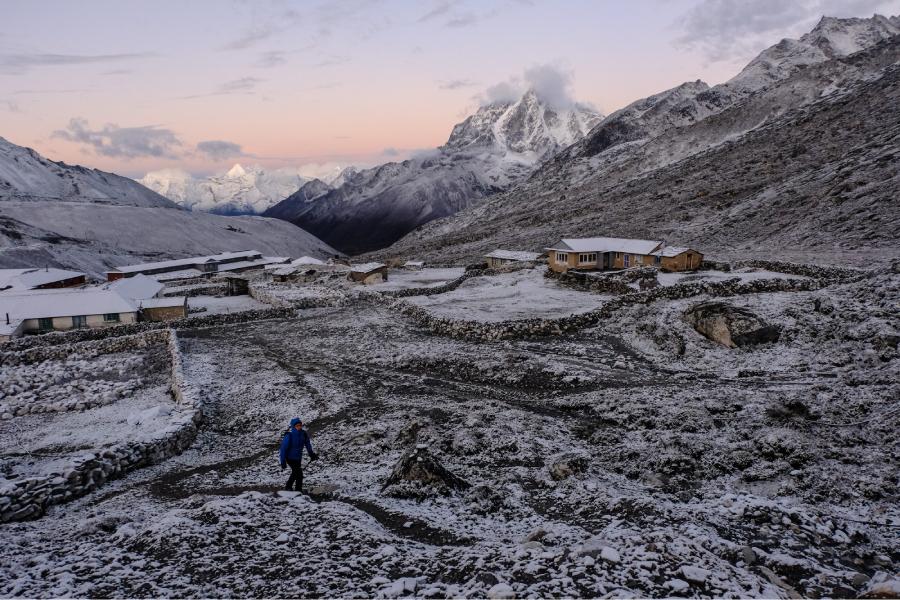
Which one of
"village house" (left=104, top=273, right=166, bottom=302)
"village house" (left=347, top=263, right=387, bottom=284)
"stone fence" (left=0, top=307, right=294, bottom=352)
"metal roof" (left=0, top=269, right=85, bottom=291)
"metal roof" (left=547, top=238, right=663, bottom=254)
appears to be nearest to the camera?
"stone fence" (left=0, top=307, right=294, bottom=352)

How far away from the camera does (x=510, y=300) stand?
45469mm

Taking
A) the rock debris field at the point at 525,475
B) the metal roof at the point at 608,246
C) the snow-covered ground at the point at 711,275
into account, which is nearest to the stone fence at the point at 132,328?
the rock debris field at the point at 525,475

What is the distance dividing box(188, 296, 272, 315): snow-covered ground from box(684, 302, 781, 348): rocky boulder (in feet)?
149

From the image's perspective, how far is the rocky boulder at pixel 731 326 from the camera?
25.4 meters

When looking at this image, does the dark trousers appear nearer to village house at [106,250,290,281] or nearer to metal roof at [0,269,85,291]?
metal roof at [0,269,85,291]

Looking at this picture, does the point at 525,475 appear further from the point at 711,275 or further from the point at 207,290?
the point at 207,290

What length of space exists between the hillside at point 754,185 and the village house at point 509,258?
23084 mm

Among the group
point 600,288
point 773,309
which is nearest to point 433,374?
point 773,309

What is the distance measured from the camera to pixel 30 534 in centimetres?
1126

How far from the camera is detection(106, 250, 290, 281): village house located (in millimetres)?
98500

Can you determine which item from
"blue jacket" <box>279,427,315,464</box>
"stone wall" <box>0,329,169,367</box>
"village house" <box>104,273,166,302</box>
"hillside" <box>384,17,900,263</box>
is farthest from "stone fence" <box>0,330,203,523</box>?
"hillside" <box>384,17,900,263</box>

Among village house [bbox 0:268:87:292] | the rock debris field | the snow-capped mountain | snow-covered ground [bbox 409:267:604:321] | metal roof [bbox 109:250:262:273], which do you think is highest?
the snow-capped mountain

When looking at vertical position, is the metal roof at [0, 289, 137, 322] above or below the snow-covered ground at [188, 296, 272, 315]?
above

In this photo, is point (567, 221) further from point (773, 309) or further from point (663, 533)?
point (663, 533)
